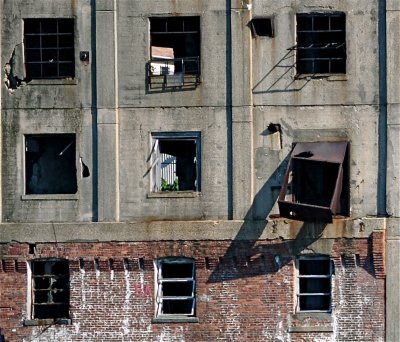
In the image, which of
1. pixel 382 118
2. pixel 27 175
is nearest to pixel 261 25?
pixel 382 118

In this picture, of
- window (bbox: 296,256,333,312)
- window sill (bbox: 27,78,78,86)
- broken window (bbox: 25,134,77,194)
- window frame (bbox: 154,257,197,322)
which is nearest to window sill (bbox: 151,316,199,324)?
window frame (bbox: 154,257,197,322)

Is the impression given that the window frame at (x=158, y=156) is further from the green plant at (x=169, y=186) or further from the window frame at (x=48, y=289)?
the window frame at (x=48, y=289)

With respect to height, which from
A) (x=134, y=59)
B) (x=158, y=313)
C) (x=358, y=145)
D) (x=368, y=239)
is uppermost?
(x=134, y=59)

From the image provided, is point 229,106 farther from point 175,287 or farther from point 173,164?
point 175,287

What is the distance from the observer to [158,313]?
26438 millimetres

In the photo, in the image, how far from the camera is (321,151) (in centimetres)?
2591

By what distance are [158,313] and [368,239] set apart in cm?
482

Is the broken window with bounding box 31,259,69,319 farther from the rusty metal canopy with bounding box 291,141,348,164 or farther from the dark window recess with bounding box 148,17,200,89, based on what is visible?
the rusty metal canopy with bounding box 291,141,348,164

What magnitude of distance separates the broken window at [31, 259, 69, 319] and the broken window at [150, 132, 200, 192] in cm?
275

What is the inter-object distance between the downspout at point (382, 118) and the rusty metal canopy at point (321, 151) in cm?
82

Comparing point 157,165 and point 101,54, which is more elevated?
point 101,54

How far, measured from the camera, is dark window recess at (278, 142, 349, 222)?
25.3 m

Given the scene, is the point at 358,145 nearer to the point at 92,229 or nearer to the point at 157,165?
the point at 157,165

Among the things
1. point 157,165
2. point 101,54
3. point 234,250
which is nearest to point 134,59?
point 101,54
